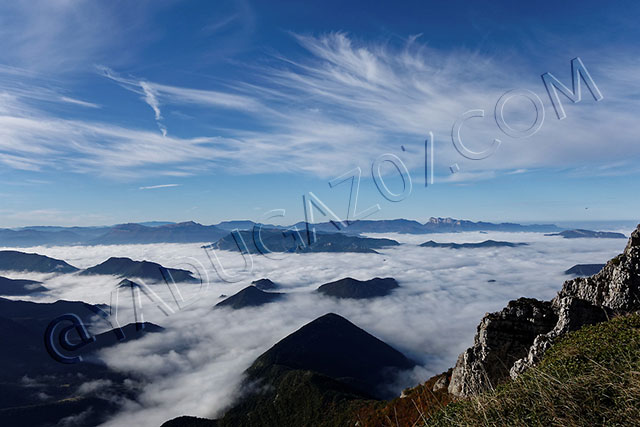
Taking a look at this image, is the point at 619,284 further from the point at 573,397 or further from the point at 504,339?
the point at 573,397

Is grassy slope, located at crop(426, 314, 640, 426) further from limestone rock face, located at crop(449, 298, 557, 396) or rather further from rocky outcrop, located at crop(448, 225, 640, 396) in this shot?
limestone rock face, located at crop(449, 298, 557, 396)

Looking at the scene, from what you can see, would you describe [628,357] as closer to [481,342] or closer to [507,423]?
[507,423]

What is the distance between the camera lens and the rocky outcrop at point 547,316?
2006 centimetres

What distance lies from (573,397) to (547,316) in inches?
759

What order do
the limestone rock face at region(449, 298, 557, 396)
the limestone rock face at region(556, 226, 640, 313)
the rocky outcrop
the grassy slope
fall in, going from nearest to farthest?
the grassy slope, the rocky outcrop, the limestone rock face at region(556, 226, 640, 313), the limestone rock face at region(449, 298, 557, 396)

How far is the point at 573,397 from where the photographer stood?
8.02m

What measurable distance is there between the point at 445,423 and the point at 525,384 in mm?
2474

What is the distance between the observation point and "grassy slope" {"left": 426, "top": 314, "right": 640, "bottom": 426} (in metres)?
7.51

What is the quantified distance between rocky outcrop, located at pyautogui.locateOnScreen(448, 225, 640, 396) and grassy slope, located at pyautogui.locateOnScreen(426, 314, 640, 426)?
33.5 ft

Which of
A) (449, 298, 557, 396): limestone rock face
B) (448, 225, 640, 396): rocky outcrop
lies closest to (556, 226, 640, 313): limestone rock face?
(448, 225, 640, 396): rocky outcrop

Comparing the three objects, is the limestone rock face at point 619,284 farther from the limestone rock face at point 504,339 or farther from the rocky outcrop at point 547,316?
the limestone rock face at point 504,339

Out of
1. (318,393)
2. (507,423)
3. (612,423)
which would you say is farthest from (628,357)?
(318,393)

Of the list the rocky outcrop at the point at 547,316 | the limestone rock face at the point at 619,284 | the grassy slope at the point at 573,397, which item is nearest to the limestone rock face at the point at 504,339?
the rocky outcrop at the point at 547,316

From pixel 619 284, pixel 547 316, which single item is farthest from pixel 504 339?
pixel 619 284
